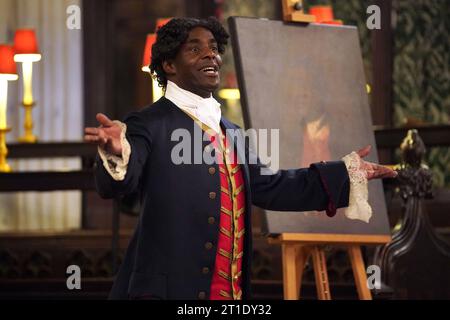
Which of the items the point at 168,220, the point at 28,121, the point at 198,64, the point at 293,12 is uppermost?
the point at 28,121

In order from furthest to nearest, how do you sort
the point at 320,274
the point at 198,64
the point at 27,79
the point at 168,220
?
the point at 27,79
the point at 320,274
the point at 198,64
the point at 168,220

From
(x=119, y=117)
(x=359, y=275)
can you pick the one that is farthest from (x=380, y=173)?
(x=119, y=117)

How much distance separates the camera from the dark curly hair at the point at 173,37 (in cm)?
358

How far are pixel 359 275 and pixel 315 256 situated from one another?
8.2 inches

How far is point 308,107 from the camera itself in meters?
5.08

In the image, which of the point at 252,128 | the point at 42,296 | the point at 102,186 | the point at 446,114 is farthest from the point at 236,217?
the point at 446,114

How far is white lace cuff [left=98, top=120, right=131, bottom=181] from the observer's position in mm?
3244

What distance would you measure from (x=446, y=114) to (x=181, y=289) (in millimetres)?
5553

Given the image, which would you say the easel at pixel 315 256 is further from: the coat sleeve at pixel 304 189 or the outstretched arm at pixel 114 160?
the outstretched arm at pixel 114 160

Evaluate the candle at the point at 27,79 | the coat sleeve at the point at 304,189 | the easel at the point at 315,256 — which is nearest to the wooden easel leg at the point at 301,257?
the easel at the point at 315,256

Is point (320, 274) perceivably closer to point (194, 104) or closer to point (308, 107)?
point (308, 107)

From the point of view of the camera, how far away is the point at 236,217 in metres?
3.58

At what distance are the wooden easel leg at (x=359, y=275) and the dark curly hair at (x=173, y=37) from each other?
168 cm

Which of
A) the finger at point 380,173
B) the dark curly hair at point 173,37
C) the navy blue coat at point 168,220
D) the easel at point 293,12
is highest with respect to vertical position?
the easel at point 293,12
